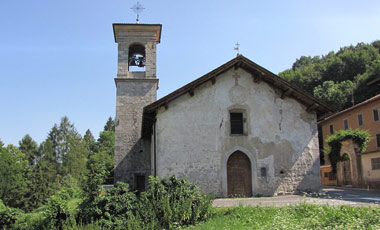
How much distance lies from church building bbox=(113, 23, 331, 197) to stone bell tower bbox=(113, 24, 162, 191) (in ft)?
15.3

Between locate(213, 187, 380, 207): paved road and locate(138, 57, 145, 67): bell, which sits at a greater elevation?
locate(138, 57, 145, 67): bell

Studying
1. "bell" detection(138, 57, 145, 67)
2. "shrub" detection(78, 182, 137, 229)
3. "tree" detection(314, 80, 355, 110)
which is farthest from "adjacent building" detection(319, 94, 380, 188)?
"shrub" detection(78, 182, 137, 229)

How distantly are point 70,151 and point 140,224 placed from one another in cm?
5655

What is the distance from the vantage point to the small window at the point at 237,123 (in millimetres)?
16078

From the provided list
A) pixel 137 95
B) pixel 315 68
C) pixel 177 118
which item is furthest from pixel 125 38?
pixel 315 68

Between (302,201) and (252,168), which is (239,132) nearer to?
(252,168)

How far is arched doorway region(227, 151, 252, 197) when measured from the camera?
1534 cm

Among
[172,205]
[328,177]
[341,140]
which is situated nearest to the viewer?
[172,205]

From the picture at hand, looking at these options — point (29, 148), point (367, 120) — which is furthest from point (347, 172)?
point (29, 148)

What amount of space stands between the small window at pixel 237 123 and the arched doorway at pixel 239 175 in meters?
1.10

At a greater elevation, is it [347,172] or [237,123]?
[237,123]

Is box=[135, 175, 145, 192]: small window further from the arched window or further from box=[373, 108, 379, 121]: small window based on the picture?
box=[373, 108, 379, 121]: small window

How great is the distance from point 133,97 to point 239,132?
8.86 m

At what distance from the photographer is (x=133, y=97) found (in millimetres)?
21938
